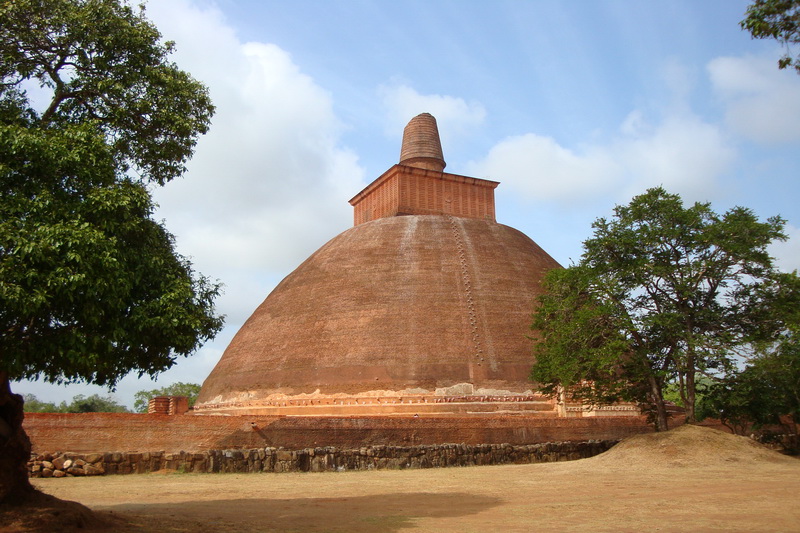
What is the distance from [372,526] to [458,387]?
46.1 feet

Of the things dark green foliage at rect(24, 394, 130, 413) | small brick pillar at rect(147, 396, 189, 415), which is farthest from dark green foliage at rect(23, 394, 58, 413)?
small brick pillar at rect(147, 396, 189, 415)

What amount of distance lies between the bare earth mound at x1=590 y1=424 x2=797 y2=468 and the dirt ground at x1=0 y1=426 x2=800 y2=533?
28 mm

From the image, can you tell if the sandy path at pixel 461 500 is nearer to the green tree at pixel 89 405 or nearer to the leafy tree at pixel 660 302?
the leafy tree at pixel 660 302

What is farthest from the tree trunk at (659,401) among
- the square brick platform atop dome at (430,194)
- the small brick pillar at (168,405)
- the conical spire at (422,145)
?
the small brick pillar at (168,405)

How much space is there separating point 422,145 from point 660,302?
56.1ft

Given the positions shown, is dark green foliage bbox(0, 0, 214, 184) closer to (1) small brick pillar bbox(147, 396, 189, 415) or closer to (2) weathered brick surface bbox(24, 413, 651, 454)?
(2) weathered brick surface bbox(24, 413, 651, 454)

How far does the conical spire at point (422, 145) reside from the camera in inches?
1220

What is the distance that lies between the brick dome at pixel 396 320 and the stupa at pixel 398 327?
4 cm

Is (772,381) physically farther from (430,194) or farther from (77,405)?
(77,405)

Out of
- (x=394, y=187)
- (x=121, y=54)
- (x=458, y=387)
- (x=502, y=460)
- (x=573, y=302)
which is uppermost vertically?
(x=394, y=187)

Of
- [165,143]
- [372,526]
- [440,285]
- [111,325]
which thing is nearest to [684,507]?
[372,526]

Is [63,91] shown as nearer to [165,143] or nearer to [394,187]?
[165,143]

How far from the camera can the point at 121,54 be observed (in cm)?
784

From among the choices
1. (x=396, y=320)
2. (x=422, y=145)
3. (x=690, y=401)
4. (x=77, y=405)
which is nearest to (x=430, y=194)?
(x=422, y=145)
